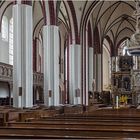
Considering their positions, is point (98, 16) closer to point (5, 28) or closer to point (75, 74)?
point (75, 74)

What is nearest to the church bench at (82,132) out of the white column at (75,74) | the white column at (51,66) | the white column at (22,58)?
the white column at (22,58)

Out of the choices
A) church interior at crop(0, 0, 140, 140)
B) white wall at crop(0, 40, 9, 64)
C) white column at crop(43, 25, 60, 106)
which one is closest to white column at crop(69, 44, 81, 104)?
church interior at crop(0, 0, 140, 140)

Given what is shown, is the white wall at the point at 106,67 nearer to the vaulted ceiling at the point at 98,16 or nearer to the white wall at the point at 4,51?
the vaulted ceiling at the point at 98,16

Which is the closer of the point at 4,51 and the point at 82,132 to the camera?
the point at 82,132

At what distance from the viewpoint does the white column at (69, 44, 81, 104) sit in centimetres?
2392

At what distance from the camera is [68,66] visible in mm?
24719

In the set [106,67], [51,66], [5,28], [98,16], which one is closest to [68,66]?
[5,28]

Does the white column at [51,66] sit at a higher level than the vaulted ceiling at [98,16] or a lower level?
lower

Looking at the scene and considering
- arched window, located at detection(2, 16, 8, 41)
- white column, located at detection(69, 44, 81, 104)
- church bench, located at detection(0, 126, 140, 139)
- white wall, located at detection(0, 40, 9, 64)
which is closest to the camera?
church bench, located at detection(0, 126, 140, 139)

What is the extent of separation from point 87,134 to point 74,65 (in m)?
18.7

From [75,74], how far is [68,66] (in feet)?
3.21

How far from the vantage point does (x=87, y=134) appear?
5.43 meters

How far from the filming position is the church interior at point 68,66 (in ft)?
31.1

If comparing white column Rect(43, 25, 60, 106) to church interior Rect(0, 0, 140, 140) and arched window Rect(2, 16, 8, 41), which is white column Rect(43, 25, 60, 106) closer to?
church interior Rect(0, 0, 140, 140)
